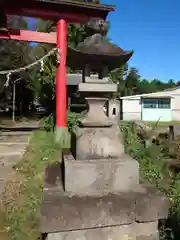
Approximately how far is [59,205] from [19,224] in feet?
3.94

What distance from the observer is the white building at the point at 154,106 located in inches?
988

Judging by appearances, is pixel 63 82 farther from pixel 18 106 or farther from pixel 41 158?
pixel 18 106

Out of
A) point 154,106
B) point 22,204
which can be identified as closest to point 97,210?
point 22,204

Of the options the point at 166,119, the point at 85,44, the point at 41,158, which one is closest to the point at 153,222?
the point at 85,44

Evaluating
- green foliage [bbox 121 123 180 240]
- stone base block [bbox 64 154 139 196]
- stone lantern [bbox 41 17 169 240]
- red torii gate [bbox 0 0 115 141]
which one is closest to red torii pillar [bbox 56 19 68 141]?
red torii gate [bbox 0 0 115 141]

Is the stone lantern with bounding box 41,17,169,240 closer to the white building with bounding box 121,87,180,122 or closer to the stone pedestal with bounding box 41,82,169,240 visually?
the stone pedestal with bounding box 41,82,169,240

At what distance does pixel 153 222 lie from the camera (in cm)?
247

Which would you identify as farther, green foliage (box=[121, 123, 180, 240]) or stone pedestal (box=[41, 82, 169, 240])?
green foliage (box=[121, 123, 180, 240])

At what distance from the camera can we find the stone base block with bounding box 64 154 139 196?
246cm

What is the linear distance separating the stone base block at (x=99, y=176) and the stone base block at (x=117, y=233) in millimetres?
364

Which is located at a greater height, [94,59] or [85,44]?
[85,44]

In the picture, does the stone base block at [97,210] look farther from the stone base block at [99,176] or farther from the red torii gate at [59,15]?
the red torii gate at [59,15]

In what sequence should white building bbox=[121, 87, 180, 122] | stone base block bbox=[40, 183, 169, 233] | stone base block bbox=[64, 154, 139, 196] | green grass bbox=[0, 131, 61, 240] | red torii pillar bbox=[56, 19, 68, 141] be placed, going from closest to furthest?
stone base block bbox=[40, 183, 169, 233] < stone base block bbox=[64, 154, 139, 196] < green grass bbox=[0, 131, 61, 240] < red torii pillar bbox=[56, 19, 68, 141] < white building bbox=[121, 87, 180, 122]

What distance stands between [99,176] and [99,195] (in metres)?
0.19
